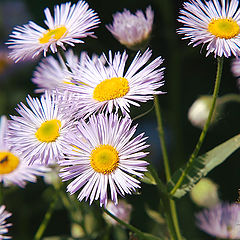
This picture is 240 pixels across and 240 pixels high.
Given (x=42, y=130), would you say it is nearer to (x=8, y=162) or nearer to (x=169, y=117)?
(x=8, y=162)

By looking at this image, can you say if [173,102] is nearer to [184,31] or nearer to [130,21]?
[130,21]

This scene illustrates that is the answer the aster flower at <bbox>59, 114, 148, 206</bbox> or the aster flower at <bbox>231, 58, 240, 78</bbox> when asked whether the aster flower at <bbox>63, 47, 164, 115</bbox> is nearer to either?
the aster flower at <bbox>59, 114, 148, 206</bbox>

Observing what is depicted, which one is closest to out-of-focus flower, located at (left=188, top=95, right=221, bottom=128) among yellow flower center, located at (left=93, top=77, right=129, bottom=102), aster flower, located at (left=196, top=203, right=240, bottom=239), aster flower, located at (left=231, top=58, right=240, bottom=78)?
aster flower, located at (left=231, top=58, right=240, bottom=78)

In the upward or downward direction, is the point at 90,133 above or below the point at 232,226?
above

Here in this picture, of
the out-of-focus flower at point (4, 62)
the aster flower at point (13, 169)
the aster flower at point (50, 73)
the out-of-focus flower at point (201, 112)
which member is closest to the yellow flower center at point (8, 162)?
the aster flower at point (13, 169)

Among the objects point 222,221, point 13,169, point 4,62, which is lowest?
point 222,221

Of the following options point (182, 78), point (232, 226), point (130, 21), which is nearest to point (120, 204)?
point (232, 226)

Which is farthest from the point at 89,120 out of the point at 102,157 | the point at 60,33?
the point at 60,33
